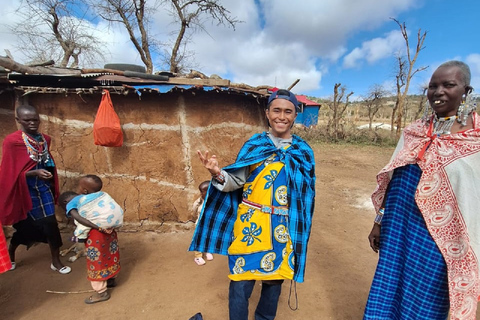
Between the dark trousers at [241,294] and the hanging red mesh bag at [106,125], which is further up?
the hanging red mesh bag at [106,125]

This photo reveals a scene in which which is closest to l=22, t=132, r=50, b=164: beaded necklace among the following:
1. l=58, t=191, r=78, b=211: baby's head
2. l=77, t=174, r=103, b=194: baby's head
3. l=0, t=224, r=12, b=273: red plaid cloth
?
l=58, t=191, r=78, b=211: baby's head

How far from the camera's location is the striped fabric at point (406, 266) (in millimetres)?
1537

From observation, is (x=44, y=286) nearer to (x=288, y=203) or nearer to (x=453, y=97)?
(x=288, y=203)

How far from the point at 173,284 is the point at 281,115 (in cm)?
218

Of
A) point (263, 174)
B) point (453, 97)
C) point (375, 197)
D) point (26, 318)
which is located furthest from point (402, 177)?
point (26, 318)

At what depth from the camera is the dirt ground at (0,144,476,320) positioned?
98.1 inches

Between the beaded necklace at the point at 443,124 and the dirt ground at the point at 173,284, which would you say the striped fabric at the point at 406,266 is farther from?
the dirt ground at the point at 173,284

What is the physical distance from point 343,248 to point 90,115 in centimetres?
390

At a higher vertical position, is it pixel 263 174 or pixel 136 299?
pixel 263 174

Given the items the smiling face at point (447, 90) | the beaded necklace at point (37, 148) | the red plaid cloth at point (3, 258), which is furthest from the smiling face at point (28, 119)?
the smiling face at point (447, 90)

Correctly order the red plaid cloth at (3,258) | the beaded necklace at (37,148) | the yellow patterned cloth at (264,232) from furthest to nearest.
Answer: the beaded necklace at (37,148) → the red plaid cloth at (3,258) → the yellow patterned cloth at (264,232)

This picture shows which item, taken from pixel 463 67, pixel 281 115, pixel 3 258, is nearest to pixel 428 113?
pixel 463 67

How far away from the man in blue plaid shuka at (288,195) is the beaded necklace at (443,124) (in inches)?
29.2

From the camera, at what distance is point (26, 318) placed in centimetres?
238
